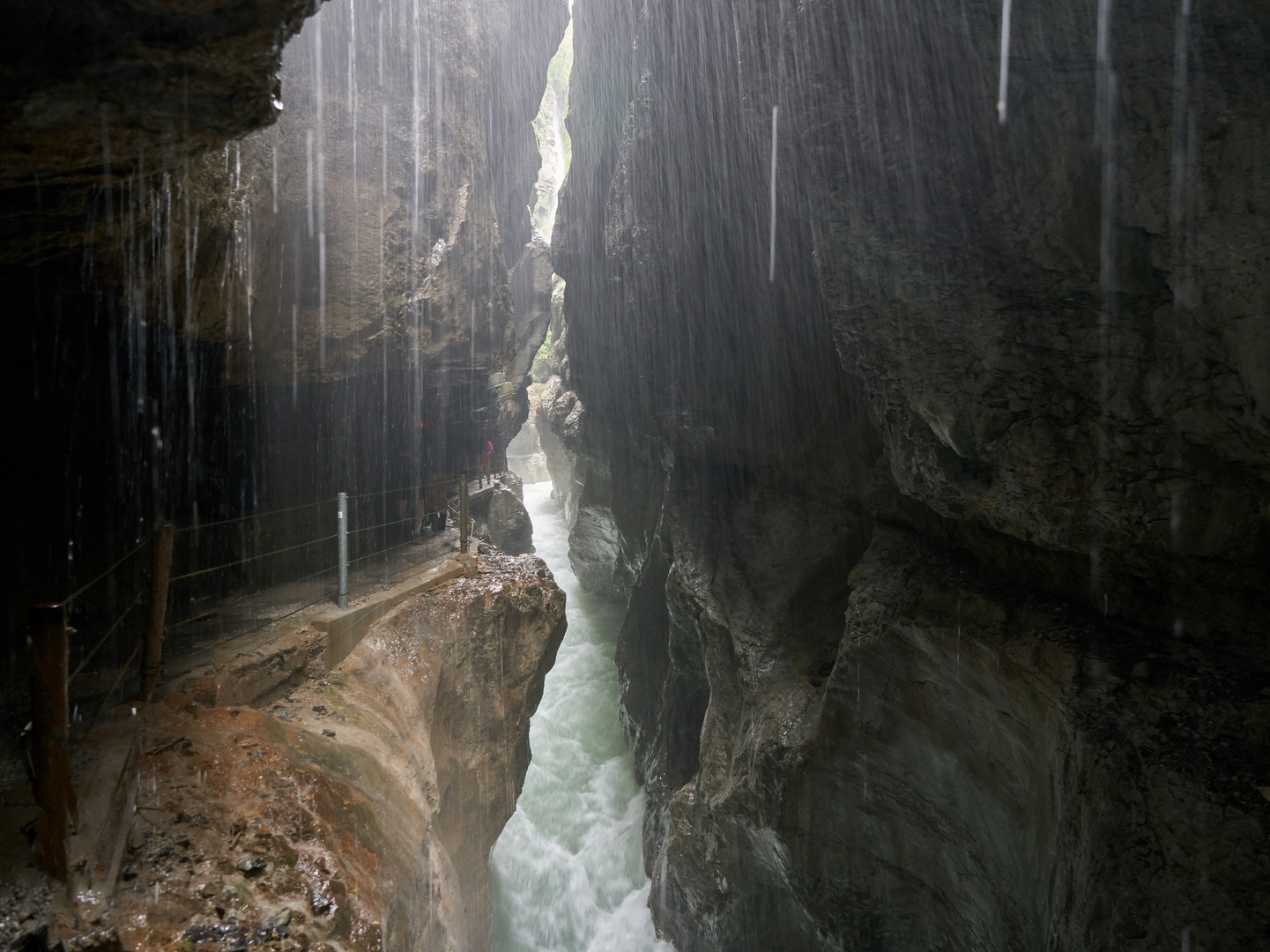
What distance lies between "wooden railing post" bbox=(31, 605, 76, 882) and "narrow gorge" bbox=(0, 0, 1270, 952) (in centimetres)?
A: 2

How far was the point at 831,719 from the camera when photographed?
21.1 feet

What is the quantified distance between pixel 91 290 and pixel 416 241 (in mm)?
5544


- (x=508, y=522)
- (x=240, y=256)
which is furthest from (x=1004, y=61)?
(x=508, y=522)

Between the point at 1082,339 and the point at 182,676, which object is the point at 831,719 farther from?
the point at 182,676

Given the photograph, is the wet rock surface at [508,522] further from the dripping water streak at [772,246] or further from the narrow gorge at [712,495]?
the dripping water streak at [772,246]

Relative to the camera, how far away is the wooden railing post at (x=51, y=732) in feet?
7.57

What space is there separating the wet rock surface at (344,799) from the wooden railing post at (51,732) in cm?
18

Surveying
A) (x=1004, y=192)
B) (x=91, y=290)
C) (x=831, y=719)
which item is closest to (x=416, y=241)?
(x=91, y=290)

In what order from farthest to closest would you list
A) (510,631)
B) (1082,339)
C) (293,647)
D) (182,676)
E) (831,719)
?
(510,631), (831,719), (293,647), (182,676), (1082,339)

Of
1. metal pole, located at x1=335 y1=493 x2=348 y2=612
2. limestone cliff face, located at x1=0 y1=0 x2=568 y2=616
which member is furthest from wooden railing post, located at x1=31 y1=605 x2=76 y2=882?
metal pole, located at x1=335 y1=493 x2=348 y2=612

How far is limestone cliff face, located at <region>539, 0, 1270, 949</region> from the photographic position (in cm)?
353

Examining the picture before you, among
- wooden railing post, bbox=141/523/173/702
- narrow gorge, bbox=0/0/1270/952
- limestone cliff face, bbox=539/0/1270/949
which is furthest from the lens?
wooden railing post, bbox=141/523/173/702

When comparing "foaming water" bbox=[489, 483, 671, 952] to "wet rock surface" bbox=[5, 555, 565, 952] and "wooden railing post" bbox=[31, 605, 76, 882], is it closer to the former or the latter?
"wet rock surface" bbox=[5, 555, 565, 952]

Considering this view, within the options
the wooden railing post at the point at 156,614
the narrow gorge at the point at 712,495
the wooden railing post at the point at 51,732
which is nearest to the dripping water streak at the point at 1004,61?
the narrow gorge at the point at 712,495
